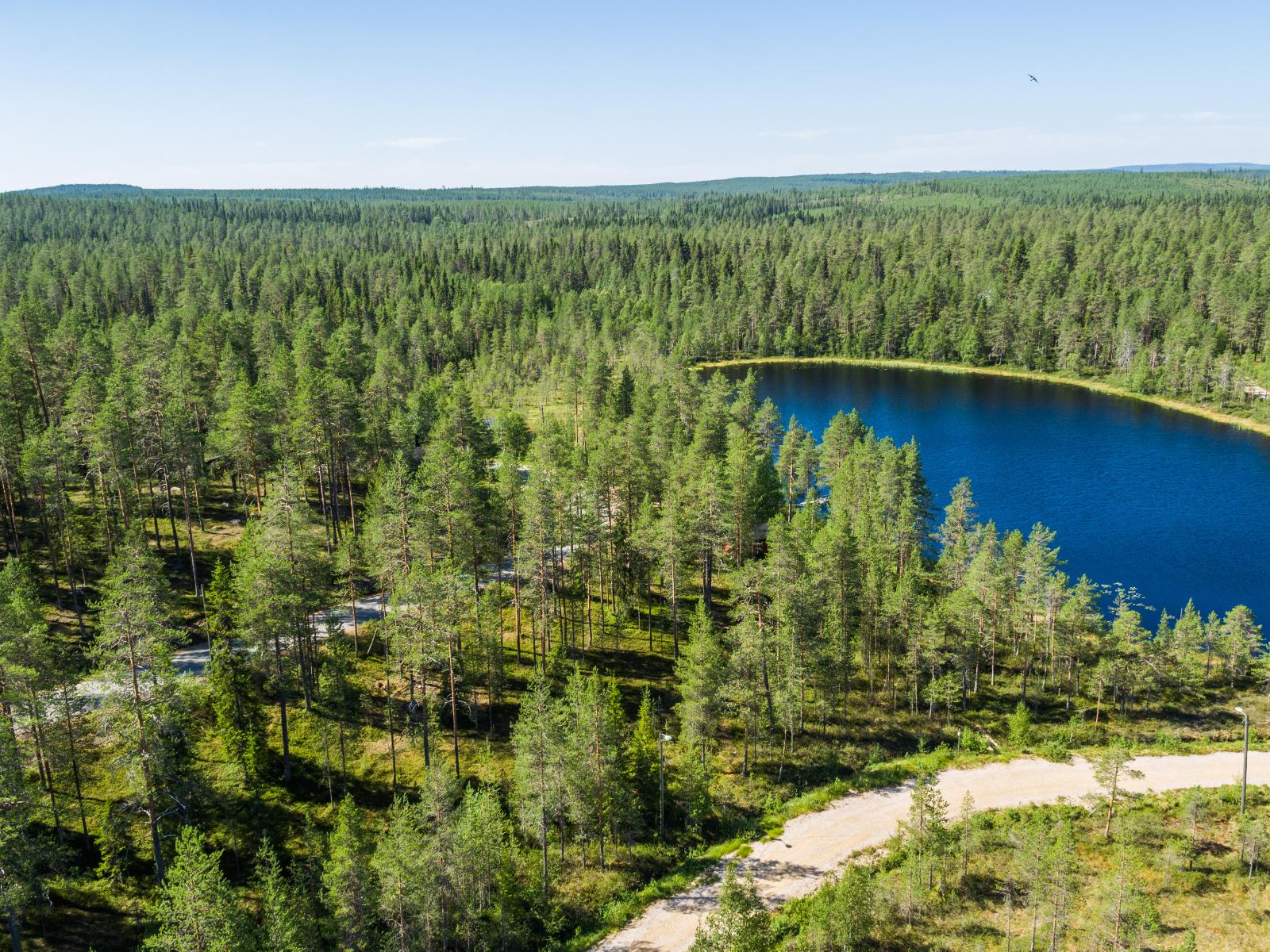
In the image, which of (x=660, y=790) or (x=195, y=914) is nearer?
(x=195, y=914)

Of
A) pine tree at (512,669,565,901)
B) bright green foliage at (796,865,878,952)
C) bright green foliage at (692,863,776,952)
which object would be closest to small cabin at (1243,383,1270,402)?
bright green foliage at (796,865,878,952)

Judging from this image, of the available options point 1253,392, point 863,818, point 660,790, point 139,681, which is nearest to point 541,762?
point 660,790

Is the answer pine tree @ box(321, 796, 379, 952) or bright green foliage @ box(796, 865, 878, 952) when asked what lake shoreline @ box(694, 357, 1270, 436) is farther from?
pine tree @ box(321, 796, 379, 952)

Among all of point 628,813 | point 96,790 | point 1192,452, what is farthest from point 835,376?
point 96,790

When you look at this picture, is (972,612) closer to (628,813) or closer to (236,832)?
(628,813)

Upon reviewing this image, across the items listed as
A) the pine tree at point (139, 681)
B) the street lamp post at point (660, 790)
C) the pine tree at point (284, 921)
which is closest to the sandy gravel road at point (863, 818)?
the street lamp post at point (660, 790)

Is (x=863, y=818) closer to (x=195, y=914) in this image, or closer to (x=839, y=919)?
(x=839, y=919)
